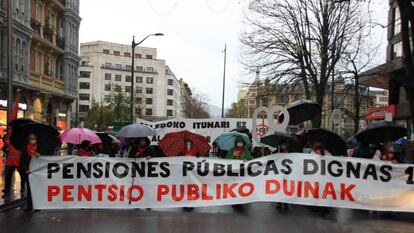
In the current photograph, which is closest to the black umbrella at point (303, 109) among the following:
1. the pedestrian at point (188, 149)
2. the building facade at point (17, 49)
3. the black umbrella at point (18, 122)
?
the pedestrian at point (188, 149)

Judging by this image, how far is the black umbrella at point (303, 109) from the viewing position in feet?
56.9

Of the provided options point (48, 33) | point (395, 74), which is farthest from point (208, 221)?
point (395, 74)

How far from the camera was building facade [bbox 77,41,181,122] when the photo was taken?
137875 millimetres

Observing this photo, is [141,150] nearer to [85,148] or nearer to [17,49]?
[85,148]

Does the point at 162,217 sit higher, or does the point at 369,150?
the point at 369,150

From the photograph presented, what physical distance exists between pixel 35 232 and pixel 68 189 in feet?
6.73

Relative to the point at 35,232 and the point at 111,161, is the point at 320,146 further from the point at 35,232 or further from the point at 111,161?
the point at 35,232

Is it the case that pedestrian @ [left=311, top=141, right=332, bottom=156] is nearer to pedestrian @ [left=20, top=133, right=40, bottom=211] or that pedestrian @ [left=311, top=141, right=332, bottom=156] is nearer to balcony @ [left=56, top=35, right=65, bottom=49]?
pedestrian @ [left=20, top=133, right=40, bottom=211]

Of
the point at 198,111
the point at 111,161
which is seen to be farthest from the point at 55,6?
the point at 198,111

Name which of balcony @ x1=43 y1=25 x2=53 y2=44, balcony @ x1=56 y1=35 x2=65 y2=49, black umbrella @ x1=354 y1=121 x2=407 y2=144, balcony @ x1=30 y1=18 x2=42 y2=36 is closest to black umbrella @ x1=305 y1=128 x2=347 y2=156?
black umbrella @ x1=354 y1=121 x2=407 y2=144

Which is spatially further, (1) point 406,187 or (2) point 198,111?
(2) point 198,111

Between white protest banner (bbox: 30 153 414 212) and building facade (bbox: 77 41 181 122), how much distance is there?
12264 centimetres

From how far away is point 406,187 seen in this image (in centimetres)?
1071

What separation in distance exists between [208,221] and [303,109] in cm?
867
